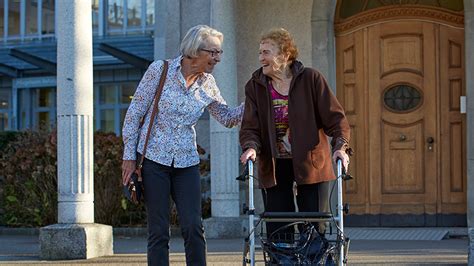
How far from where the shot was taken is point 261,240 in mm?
6199

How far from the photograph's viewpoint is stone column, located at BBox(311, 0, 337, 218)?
13523 mm

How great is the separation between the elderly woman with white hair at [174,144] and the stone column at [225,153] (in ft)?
18.4

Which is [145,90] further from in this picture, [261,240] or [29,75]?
[29,75]

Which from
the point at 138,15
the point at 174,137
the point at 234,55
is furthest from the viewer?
the point at 138,15

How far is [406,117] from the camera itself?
13.5m

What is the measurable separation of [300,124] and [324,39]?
6988 mm

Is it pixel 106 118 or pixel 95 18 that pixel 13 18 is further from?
pixel 106 118

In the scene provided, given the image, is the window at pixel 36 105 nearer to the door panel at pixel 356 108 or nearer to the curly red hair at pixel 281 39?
the door panel at pixel 356 108

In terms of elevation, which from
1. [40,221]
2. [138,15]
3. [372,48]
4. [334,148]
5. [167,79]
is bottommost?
[40,221]

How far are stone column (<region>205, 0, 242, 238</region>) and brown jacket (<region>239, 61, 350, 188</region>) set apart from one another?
19.7 feet

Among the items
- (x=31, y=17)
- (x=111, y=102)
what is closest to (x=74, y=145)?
(x=111, y=102)

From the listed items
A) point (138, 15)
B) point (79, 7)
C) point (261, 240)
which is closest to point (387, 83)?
point (79, 7)

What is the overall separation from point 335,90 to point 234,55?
1513 millimetres

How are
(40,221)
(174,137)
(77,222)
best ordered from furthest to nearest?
(40,221)
(77,222)
(174,137)
